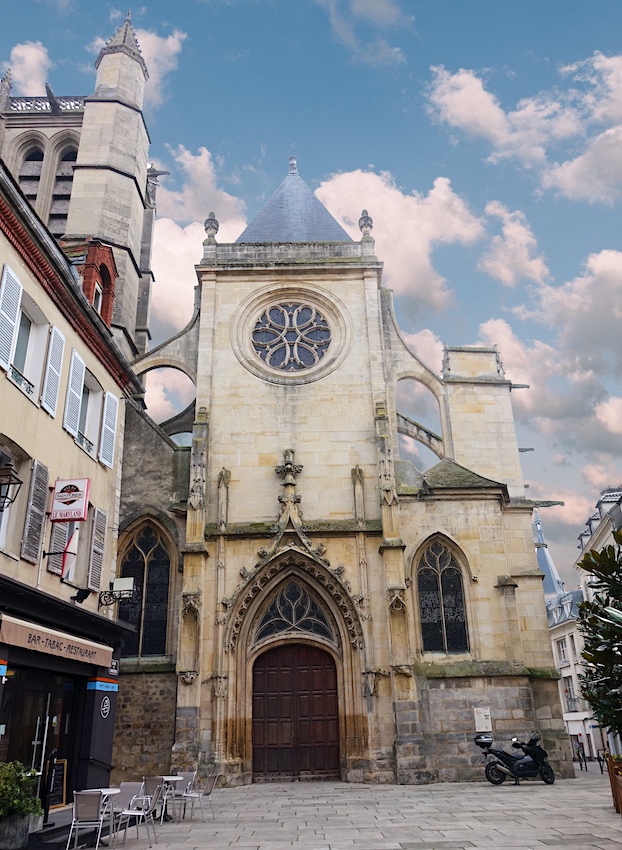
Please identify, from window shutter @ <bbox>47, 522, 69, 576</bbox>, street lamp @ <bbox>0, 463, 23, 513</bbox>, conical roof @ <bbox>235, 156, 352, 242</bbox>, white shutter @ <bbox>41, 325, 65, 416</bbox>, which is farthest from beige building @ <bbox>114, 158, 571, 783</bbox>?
street lamp @ <bbox>0, 463, 23, 513</bbox>

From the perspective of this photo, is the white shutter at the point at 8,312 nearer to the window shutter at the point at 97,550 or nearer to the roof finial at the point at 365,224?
the window shutter at the point at 97,550

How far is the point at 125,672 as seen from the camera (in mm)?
15484

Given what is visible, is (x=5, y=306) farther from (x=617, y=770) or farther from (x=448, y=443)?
(x=448, y=443)

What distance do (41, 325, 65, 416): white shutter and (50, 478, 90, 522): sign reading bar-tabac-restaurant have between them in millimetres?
1111

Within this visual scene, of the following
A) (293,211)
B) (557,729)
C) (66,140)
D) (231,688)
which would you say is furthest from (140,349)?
(557,729)

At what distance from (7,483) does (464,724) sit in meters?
11.0

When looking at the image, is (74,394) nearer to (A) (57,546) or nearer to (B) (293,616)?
(A) (57,546)

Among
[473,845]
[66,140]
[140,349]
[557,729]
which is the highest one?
[66,140]

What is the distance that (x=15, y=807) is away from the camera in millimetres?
7145

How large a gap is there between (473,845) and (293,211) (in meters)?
19.9

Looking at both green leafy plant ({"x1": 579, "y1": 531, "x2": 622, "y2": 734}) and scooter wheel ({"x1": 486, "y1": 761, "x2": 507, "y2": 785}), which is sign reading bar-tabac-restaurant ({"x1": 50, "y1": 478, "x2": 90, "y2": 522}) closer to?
green leafy plant ({"x1": 579, "y1": 531, "x2": 622, "y2": 734})

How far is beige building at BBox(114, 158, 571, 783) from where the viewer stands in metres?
15.1

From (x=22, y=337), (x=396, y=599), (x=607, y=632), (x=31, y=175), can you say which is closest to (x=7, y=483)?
(x=22, y=337)

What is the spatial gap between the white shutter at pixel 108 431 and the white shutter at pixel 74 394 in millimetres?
929
